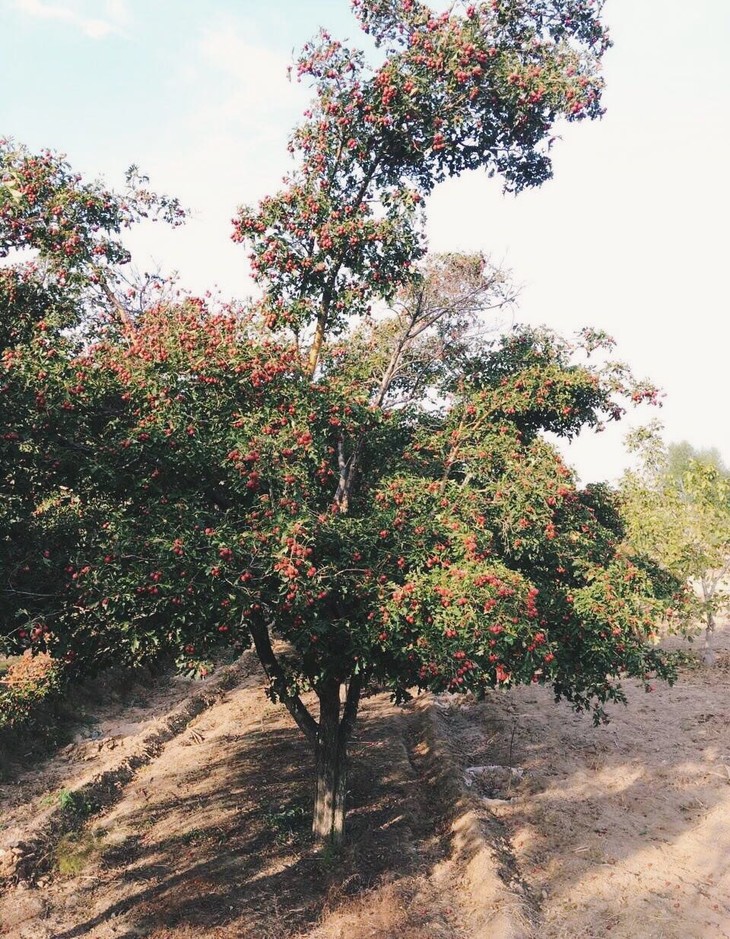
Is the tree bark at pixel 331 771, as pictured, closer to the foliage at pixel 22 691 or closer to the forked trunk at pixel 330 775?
the forked trunk at pixel 330 775

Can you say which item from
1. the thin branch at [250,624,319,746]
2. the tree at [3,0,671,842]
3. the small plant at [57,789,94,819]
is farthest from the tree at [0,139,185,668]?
the small plant at [57,789,94,819]

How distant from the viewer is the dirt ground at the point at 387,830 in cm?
1153

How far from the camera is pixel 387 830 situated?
48.2 ft

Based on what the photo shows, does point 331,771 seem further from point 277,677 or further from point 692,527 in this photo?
point 692,527

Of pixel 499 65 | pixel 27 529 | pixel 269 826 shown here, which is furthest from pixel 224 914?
pixel 499 65

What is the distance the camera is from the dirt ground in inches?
454

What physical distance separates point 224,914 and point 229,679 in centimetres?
1571

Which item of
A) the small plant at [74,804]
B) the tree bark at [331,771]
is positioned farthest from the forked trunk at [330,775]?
A: the small plant at [74,804]

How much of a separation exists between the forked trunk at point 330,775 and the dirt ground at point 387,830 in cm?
48

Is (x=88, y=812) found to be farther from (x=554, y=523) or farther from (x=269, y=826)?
(x=554, y=523)

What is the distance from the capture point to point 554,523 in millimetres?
12188

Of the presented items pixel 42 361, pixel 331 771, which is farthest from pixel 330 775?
pixel 42 361

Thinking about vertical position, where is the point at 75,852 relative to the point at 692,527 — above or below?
below

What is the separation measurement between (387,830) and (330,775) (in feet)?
7.30
